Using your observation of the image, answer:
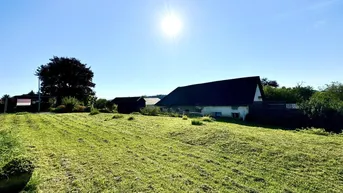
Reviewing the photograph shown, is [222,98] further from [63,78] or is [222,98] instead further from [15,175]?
[63,78]

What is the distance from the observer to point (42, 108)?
2873 cm

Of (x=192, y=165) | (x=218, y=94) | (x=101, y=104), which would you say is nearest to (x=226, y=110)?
(x=218, y=94)

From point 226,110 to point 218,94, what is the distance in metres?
3.13

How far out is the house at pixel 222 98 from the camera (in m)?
19.8


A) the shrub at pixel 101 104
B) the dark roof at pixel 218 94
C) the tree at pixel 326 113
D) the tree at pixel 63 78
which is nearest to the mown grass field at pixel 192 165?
the tree at pixel 326 113

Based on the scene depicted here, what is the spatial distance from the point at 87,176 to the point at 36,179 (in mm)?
970

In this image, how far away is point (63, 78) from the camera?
34.7 metres

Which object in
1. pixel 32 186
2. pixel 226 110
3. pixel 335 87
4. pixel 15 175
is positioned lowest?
pixel 32 186

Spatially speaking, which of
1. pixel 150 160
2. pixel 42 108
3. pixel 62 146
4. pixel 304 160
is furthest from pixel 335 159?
pixel 42 108

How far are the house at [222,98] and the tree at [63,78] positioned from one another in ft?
58.6

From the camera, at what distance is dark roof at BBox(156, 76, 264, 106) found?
66.9ft

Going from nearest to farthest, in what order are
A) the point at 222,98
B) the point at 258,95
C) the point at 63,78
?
the point at 258,95, the point at 222,98, the point at 63,78

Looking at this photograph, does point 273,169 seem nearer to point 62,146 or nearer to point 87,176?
point 87,176

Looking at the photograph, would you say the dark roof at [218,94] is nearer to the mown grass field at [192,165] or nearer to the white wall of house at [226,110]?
the white wall of house at [226,110]
